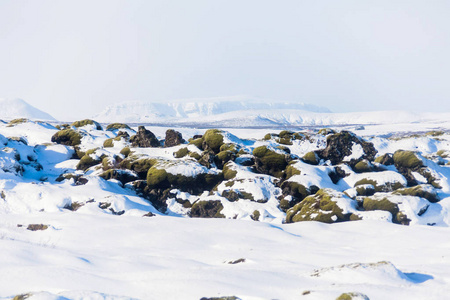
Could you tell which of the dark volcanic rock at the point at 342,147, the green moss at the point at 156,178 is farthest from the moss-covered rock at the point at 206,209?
the dark volcanic rock at the point at 342,147

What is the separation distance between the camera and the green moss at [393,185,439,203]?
34.3 meters

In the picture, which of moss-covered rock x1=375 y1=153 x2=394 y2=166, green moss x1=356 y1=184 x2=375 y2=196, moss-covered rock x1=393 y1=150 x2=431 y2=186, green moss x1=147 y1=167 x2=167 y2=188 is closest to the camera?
green moss x1=356 y1=184 x2=375 y2=196

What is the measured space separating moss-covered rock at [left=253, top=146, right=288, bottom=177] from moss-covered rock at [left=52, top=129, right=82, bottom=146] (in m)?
24.6

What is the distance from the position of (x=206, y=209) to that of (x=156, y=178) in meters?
6.46

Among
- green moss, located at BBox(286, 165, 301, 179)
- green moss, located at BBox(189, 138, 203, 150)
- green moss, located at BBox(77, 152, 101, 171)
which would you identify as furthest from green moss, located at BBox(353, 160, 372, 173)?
green moss, located at BBox(77, 152, 101, 171)

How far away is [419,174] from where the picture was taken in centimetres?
4153

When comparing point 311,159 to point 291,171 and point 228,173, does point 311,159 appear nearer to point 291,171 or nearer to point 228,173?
point 291,171

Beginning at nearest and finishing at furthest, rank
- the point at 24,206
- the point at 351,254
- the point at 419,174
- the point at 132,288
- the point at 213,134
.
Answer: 1. the point at 132,288
2. the point at 351,254
3. the point at 24,206
4. the point at 419,174
5. the point at 213,134

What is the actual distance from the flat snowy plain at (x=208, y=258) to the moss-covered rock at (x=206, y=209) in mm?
5057

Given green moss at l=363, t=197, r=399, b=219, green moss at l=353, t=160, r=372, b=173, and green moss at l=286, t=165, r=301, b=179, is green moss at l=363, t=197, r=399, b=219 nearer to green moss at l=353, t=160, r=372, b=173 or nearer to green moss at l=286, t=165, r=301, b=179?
green moss at l=286, t=165, r=301, b=179

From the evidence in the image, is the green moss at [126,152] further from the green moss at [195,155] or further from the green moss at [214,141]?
the green moss at [214,141]

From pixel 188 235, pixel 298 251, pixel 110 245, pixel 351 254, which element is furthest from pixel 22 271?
pixel 351 254

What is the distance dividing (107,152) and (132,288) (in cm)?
3749

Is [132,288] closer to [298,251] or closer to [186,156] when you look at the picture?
[298,251]
